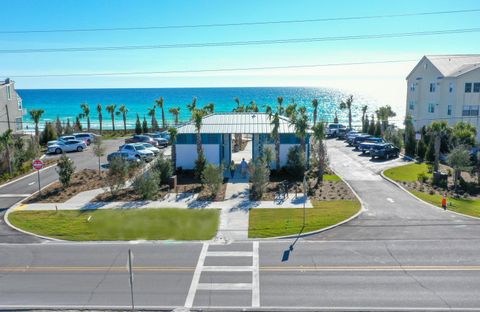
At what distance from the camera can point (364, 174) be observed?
1348 inches

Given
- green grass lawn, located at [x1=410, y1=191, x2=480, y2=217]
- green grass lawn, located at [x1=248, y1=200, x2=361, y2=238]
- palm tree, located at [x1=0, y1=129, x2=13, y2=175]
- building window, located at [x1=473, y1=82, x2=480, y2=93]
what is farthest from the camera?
building window, located at [x1=473, y1=82, x2=480, y2=93]

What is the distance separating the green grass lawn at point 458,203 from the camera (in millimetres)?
24252

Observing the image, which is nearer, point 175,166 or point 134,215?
point 134,215

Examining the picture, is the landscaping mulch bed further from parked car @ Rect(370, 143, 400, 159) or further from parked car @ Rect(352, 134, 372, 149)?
parked car @ Rect(352, 134, 372, 149)

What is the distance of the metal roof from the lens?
114 ft

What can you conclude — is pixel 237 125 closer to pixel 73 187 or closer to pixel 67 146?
pixel 73 187

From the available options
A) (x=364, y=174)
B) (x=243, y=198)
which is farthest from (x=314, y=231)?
(x=364, y=174)

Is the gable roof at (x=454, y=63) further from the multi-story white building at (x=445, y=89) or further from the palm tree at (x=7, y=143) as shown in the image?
the palm tree at (x=7, y=143)

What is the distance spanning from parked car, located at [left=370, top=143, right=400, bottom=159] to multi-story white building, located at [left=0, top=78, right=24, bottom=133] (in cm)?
4034

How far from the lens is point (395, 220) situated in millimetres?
22344

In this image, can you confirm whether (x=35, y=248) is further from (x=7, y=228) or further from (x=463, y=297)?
(x=463, y=297)

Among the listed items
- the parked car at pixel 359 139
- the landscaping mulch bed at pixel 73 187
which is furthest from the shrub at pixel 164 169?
the parked car at pixel 359 139

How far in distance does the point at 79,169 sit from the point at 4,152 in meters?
5.99

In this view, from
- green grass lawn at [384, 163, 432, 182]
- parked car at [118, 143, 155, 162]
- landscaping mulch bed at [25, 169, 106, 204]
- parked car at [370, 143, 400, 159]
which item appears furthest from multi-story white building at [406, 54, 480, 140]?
landscaping mulch bed at [25, 169, 106, 204]
